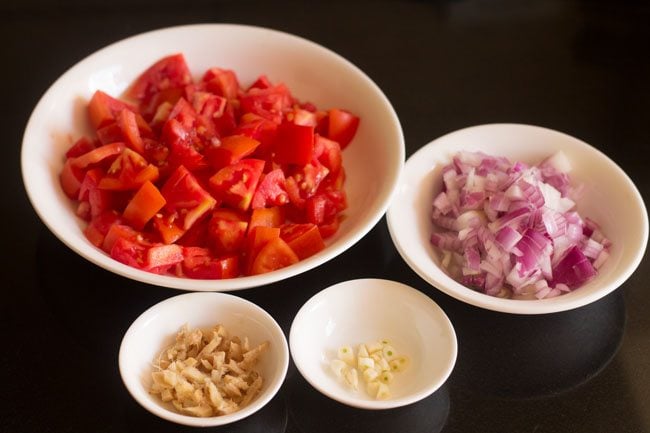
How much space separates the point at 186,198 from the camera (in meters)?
1.81

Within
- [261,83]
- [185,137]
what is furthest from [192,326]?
[261,83]

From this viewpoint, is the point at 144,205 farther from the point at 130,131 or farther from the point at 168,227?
the point at 130,131

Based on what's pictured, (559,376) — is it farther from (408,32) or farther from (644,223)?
(408,32)

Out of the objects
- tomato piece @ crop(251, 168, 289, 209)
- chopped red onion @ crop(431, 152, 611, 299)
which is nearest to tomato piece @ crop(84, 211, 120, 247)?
tomato piece @ crop(251, 168, 289, 209)

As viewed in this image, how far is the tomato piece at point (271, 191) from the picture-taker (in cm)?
185

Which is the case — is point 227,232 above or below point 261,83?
below

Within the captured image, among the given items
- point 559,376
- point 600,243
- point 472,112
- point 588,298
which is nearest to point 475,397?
point 559,376

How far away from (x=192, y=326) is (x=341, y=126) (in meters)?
0.74

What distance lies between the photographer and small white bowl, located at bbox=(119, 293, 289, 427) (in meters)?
1.48

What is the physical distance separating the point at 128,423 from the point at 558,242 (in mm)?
1008

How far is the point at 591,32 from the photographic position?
271cm

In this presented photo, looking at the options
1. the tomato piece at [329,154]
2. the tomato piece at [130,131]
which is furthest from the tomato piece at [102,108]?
the tomato piece at [329,154]

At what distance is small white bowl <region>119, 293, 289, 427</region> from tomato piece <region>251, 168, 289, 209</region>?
0.30 m

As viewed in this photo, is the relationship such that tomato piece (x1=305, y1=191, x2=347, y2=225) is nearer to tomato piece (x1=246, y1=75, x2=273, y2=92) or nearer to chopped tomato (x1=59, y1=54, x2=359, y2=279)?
chopped tomato (x1=59, y1=54, x2=359, y2=279)
